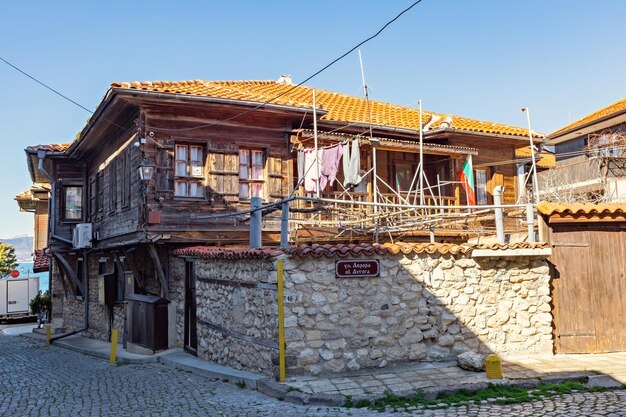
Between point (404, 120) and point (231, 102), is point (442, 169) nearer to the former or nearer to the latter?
point (404, 120)

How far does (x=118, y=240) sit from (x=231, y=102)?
195 inches

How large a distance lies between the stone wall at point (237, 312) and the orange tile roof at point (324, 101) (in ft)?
14.6

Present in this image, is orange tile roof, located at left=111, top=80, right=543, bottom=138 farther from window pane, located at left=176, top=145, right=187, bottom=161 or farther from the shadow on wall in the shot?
the shadow on wall

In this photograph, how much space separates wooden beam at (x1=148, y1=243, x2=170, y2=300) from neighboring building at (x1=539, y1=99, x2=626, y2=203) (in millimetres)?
12834

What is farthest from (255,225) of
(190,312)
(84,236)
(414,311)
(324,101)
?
(84,236)

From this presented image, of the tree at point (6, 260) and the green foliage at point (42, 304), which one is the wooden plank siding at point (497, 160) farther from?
the tree at point (6, 260)

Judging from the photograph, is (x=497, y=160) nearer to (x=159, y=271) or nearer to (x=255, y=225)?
(x=255, y=225)

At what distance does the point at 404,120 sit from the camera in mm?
16703

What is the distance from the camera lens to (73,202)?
19.3 metres

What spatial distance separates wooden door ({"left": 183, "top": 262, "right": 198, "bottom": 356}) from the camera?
1159 centimetres

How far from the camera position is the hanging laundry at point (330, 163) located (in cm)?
1259

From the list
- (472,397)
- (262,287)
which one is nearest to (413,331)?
(472,397)

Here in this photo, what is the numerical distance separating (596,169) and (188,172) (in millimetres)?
16077

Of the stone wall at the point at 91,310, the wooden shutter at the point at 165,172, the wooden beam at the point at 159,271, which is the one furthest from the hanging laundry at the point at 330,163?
the stone wall at the point at 91,310
